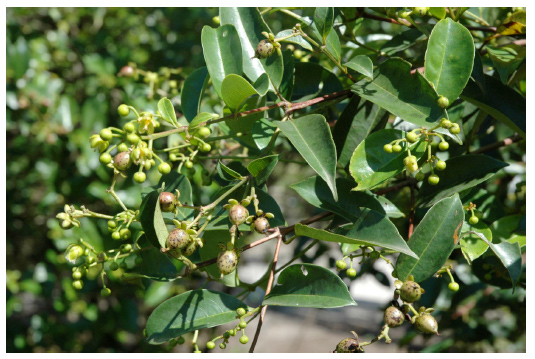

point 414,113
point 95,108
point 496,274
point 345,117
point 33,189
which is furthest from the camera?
point 33,189

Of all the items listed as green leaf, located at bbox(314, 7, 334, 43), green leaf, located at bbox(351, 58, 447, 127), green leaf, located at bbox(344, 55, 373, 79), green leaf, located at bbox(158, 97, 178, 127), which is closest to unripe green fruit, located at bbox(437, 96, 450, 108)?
green leaf, located at bbox(351, 58, 447, 127)

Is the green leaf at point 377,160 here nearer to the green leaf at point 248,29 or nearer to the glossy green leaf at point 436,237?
the glossy green leaf at point 436,237

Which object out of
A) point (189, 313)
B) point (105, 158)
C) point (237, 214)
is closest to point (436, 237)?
point (237, 214)

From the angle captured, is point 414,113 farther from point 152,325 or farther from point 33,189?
point 33,189

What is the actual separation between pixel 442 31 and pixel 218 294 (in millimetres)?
583

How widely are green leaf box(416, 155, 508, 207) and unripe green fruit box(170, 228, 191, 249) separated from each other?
18.4 inches

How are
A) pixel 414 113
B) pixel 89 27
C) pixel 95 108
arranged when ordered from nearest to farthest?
pixel 414 113 < pixel 95 108 < pixel 89 27

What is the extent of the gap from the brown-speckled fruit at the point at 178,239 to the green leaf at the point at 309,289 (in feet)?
0.55

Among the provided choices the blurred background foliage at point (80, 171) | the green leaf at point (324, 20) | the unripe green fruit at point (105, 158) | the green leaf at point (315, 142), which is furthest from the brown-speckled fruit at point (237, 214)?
the blurred background foliage at point (80, 171)

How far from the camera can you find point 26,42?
7.44 feet

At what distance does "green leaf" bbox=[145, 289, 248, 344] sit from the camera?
843mm

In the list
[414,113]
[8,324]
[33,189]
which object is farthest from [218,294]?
[33,189]

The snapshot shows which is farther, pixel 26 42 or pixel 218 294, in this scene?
pixel 26 42

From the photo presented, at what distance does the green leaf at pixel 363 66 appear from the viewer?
2.69ft
